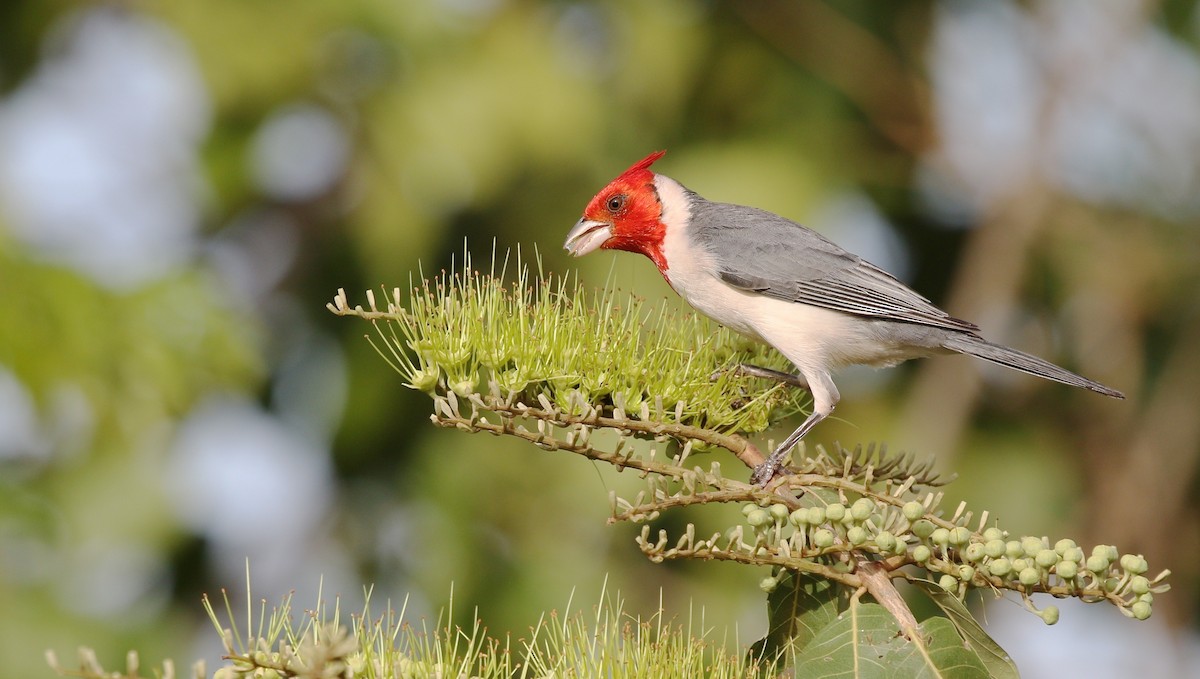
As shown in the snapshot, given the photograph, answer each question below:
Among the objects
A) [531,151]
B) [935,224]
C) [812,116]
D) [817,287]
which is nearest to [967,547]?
[817,287]

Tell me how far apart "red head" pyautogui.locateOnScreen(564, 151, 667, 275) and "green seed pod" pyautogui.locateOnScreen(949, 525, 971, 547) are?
2.35 metres

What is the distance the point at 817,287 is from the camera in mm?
4262

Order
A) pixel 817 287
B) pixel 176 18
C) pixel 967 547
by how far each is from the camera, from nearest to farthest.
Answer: pixel 967 547, pixel 817 287, pixel 176 18

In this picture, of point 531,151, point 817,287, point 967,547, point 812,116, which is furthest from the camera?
point 812,116

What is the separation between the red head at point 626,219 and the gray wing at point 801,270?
15cm

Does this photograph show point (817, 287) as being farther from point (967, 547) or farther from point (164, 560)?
point (164, 560)

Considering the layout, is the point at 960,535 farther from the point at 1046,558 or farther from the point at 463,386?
the point at 463,386

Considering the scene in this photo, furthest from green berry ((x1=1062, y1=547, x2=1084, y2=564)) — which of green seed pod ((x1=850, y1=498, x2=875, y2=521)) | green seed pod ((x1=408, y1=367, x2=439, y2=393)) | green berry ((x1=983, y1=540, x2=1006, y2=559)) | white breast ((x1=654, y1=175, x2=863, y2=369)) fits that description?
white breast ((x1=654, y1=175, x2=863, y2=369))

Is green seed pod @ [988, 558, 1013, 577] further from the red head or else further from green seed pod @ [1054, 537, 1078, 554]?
the red head

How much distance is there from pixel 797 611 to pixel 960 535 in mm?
439

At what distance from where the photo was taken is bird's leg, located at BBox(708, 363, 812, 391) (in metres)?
3.12

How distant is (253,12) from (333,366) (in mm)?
2543

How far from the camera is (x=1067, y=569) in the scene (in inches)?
87.4

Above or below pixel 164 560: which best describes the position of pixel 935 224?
above
